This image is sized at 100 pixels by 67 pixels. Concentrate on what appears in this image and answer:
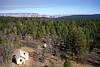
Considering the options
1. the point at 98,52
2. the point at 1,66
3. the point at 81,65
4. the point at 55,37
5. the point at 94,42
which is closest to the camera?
the point at 1,66

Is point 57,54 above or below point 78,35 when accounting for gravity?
below

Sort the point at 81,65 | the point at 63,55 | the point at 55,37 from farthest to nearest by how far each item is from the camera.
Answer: the point at 55,37, the point at 63,55, the point at 81,65

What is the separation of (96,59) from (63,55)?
8.96 metres

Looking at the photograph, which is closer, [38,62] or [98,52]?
[38,62]

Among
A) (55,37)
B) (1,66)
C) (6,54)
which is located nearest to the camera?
(1,66)

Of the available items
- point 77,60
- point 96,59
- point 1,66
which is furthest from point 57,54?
point 1,66

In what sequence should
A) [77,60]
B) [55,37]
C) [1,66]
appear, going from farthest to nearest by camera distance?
[55,37], [77,60], [1,66]

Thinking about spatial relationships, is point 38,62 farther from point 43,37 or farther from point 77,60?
point 43,37

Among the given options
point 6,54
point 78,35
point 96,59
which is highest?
point 78,35

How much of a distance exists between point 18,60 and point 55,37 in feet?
85.0

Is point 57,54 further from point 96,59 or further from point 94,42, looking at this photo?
point 94,42

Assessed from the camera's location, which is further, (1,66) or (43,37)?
(43,37)

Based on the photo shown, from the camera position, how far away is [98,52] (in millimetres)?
57188

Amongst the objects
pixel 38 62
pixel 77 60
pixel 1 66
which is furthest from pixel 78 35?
pixel 1 66
